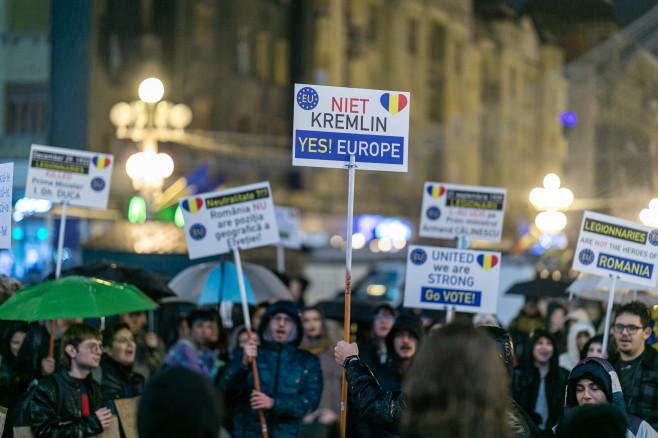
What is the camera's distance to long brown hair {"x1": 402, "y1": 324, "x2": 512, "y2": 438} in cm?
301

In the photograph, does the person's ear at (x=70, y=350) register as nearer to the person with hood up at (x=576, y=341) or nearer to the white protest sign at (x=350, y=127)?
the white protest sign at (x=350, y=127)

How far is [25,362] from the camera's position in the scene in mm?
7555

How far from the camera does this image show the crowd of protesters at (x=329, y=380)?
3018mm

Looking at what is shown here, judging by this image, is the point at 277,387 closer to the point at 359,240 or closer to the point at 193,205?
the point at 193,205

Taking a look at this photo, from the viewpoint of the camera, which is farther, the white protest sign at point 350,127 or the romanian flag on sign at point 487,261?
the romanian flag on sign at point 487,261

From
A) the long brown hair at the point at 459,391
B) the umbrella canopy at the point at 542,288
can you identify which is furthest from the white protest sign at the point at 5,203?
the umbrella canopy at the point at 542,288

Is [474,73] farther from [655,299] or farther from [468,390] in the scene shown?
[468,390]

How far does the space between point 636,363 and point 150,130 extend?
59.4 feet

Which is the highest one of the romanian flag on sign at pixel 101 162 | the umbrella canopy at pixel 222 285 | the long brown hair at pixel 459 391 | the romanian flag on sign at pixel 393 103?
the romanian flag on sign at pixel 393 103

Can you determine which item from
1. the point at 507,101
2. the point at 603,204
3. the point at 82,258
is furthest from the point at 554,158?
the point at 82,258

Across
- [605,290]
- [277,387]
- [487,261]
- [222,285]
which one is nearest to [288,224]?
[222,285]

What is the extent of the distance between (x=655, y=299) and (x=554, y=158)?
129 feet

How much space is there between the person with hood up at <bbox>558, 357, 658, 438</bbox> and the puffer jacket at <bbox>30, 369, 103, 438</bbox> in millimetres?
2789

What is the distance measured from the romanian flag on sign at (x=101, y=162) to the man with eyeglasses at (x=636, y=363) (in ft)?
15.8
